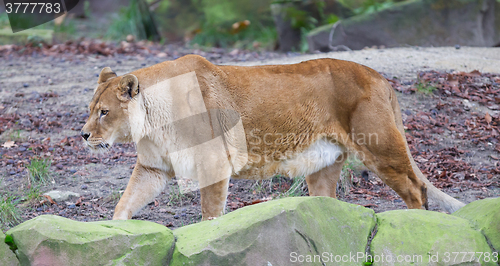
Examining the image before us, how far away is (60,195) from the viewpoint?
5633 mm

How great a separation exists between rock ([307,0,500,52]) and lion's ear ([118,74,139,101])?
766cm

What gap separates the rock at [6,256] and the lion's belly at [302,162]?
2.07m

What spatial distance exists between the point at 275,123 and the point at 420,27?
25.1 feet

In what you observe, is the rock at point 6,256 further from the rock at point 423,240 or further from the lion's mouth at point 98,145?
the rock at point 423,240

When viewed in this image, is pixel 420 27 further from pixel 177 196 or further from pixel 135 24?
pixel 177 196

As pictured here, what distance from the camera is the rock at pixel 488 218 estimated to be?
3408 mm

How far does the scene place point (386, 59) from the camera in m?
9.26

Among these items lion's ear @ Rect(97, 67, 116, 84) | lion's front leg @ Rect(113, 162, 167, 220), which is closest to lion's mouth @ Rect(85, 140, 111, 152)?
lion's front leg @ Rect(113, 162, 167, 220)

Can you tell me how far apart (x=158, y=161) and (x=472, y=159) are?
4.41 metres

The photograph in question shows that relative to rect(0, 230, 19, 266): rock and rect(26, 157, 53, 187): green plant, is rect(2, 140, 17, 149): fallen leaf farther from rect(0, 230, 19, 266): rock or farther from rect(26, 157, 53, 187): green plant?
rect(0, 230, 19, 266): rock

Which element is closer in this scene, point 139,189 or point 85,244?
point 85,244

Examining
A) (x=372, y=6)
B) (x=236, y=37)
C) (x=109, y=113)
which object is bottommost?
(x=236, y=37)

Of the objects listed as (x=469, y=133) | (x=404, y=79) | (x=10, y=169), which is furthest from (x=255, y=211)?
(x=404, y=79)

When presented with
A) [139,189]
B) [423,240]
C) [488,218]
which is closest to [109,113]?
[139,189]
